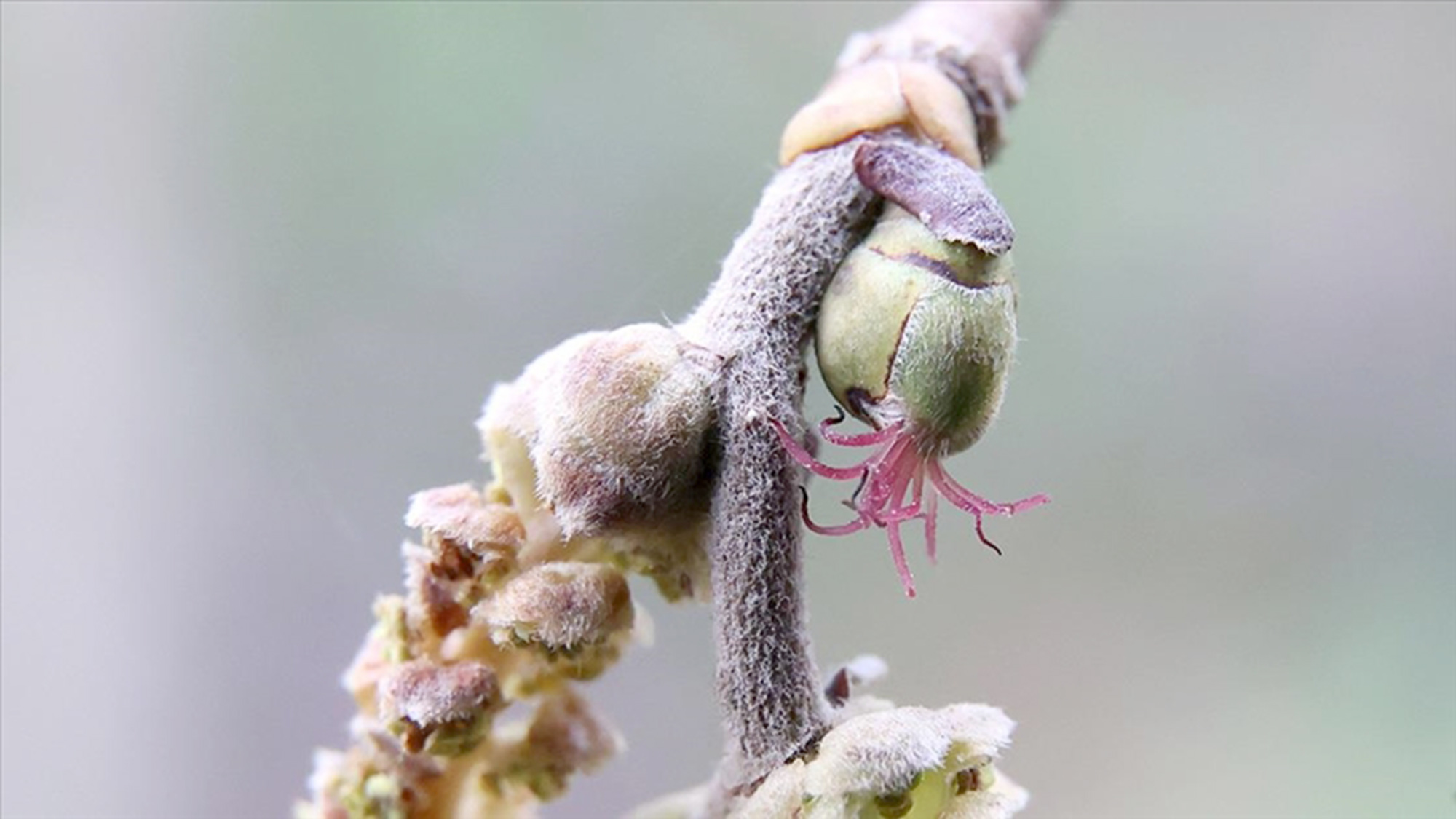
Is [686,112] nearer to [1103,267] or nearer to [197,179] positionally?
[1103,267]

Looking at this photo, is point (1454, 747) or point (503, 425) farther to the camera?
point (1454, 747)

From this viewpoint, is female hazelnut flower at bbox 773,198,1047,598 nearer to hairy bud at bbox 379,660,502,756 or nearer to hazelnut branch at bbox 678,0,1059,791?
hazelnut branch at bbox 678,0,1059,791

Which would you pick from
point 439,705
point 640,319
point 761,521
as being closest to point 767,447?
point 761,521

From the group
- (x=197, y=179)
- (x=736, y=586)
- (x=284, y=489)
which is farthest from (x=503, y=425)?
(x=197, y=179)

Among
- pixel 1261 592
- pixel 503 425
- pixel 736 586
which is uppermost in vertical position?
pixel 1261 592

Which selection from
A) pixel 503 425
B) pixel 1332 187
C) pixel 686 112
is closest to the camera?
pixel 503 425

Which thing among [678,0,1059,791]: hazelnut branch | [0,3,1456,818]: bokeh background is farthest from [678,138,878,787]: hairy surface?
[0,3,1456,818]: bokeh background
